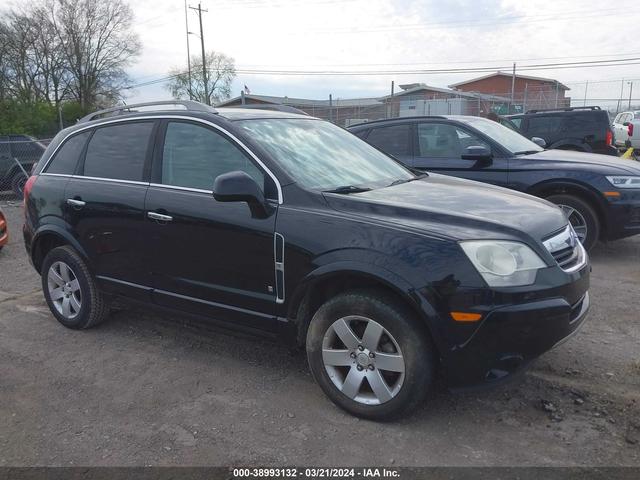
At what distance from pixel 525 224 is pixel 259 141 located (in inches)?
66.8

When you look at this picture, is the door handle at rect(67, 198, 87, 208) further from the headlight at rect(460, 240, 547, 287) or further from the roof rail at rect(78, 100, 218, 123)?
the headlight at rect(460, 240, 547, 287)

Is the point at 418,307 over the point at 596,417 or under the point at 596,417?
over

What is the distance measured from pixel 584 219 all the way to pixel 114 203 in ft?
16.1

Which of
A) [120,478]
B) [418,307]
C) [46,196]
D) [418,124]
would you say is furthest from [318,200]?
[418,124]

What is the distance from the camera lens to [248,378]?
12.1ft

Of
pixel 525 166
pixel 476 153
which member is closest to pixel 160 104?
pixel 476 153

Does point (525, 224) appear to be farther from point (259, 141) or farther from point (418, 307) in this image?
point (259, 141)

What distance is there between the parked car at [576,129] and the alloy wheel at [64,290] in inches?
395

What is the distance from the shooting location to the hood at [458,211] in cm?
290

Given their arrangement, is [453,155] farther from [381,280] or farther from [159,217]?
[381,280]

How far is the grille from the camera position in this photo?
3.02m

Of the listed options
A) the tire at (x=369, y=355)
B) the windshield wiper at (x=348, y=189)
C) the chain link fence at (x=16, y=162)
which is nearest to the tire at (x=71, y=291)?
the tire at (x=369, y=355)

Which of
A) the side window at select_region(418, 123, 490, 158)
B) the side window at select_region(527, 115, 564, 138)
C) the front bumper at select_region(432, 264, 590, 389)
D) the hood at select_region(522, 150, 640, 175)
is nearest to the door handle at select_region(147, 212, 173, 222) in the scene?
the front bumper at select_region(432, 264, 590, 389)

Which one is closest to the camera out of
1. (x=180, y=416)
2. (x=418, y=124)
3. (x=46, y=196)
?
(x=180, y=416)
